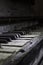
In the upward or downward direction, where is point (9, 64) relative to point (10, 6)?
downward

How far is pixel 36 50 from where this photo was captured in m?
0.73

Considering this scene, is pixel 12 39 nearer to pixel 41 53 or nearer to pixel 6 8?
pixel 41 53

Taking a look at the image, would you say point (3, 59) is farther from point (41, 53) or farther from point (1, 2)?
point (1, 2)

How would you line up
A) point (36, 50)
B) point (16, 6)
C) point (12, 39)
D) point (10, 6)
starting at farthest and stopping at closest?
point (16, 6) < point (10, 6) < point (12, 39) < point (36, 50)

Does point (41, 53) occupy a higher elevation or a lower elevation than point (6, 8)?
lower

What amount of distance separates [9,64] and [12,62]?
0.09 ft

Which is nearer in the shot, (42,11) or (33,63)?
(33,63)

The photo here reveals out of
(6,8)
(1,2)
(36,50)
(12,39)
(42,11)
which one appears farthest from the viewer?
(42,11)

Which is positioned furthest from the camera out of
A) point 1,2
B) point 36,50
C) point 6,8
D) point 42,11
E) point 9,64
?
point 42,11

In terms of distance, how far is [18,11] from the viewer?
2.21 m

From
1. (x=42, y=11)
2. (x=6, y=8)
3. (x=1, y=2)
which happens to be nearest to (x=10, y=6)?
(x=6, y=8)

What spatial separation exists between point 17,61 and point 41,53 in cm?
21

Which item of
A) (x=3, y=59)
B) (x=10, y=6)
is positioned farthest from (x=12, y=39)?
(x=10, y=6)

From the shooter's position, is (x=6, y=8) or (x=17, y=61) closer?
(x=17, y=61)
